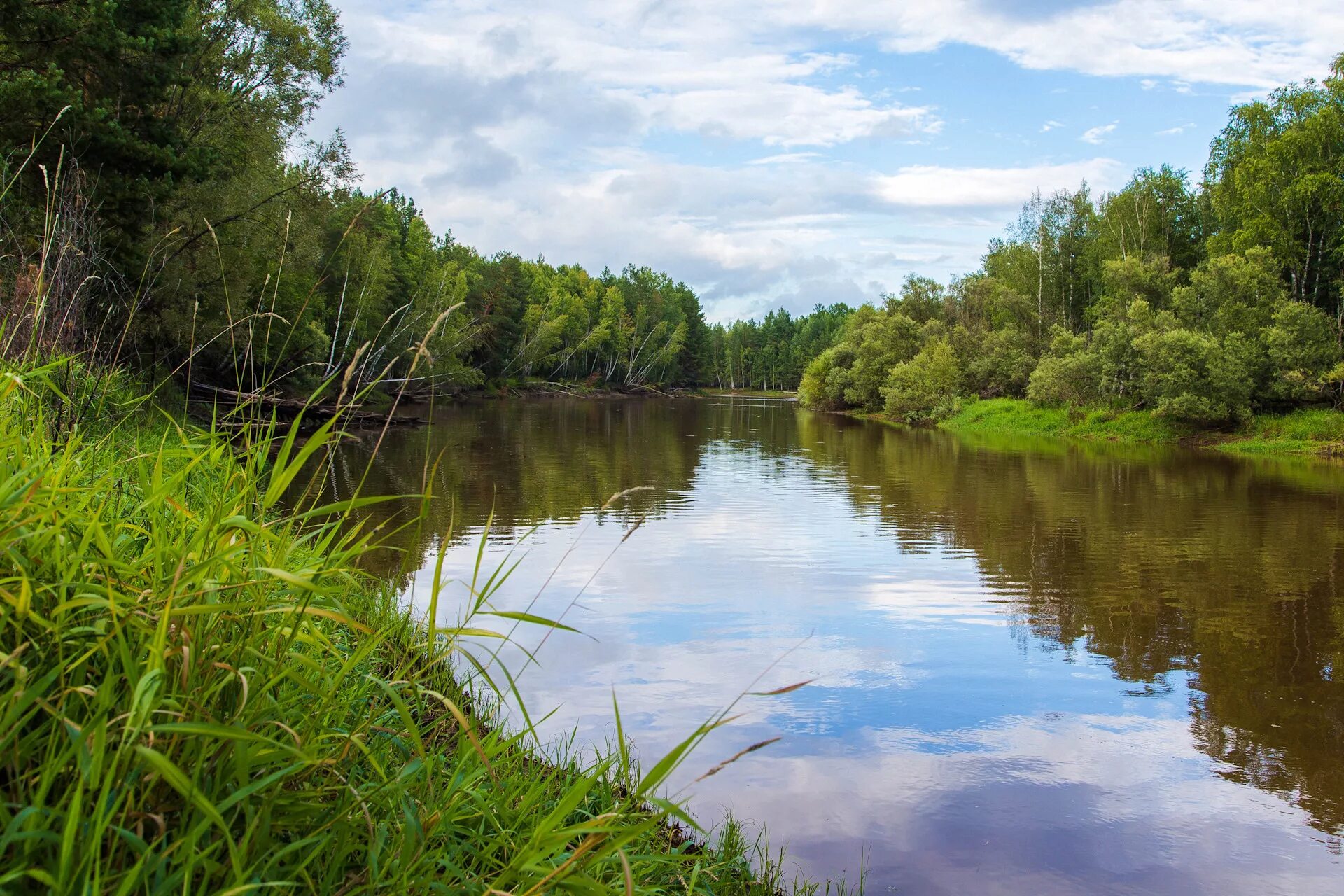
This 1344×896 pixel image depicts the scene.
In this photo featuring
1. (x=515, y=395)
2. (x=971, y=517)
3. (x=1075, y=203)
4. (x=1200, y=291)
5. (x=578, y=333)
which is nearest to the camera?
(x=971, y=517)

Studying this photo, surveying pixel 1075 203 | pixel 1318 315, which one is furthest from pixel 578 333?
pixel 1318 315

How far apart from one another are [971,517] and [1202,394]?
20.9m

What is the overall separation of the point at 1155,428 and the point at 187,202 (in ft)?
111

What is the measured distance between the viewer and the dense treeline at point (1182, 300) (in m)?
32.4

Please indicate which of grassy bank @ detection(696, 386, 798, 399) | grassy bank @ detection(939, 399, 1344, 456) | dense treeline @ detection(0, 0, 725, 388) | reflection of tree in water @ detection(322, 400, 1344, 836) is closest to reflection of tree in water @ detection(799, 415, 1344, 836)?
reflection of tree in water @ detection(322, 400, 1344, 836)

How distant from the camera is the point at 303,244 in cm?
2753

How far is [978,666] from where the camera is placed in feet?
27.9

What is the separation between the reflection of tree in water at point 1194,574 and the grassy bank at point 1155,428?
17.9ft

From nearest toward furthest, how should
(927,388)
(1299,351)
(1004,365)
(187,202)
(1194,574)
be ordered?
(1194,574) < (187,202) < (1299,351) < (1004,365) < (927,388)

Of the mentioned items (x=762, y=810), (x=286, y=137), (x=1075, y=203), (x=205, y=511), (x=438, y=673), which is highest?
(x=1075, y=203)

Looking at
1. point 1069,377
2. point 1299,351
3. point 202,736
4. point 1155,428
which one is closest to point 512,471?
point 202,736

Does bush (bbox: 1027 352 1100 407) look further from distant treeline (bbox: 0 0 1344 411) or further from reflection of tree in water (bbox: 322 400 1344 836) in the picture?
reflection of tree in water (bbox: 322 400 1344 836)

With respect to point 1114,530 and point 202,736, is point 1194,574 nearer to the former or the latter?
point 1114,530

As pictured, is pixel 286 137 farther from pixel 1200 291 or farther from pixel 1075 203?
pixel 1075 203
